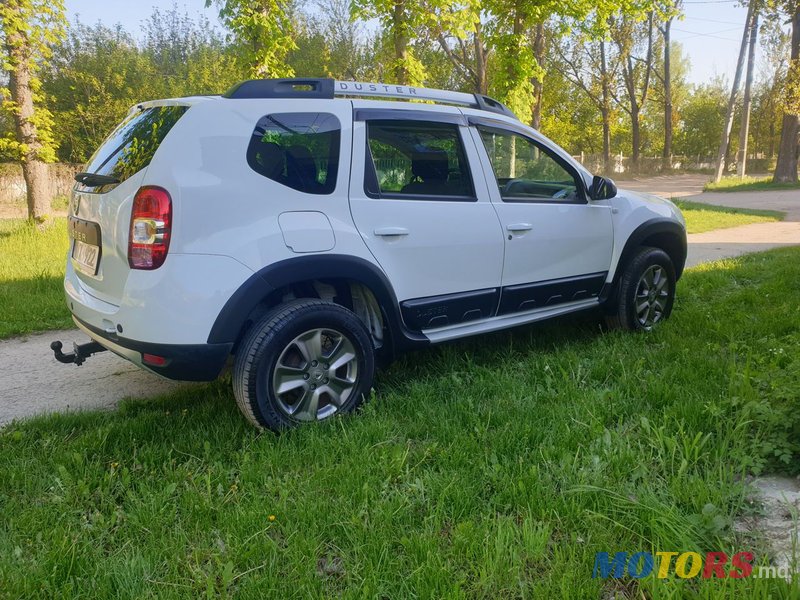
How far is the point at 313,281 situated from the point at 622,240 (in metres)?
2.71

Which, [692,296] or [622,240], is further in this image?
[692,296]

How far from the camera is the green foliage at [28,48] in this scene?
932 cm

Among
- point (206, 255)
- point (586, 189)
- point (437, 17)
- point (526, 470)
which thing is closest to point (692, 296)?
point (586, 189)

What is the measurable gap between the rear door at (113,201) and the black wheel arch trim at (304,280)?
592 millimetres

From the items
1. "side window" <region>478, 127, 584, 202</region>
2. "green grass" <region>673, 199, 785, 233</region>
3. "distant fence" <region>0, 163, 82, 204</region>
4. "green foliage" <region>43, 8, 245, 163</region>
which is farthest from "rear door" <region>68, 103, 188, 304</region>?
"green foliage" <region>43, 8, 245, 163</region>

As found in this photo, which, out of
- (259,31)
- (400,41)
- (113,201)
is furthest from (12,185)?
(113,201)

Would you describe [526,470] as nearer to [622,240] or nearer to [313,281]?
[313,281]

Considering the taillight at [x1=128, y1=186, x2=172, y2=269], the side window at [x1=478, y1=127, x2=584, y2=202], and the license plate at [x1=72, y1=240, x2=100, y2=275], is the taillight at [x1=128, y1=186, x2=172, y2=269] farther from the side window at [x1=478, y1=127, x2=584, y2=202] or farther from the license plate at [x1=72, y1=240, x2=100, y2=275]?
the side window at [x1=478, y1=127, x2=584, y2=202]

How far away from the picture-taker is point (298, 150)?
3363 millimetres

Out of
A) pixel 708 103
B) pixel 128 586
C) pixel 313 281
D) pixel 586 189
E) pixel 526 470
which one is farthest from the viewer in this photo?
pixel 708 103

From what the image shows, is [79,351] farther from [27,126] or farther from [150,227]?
[27,126]

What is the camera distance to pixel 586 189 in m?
4.71

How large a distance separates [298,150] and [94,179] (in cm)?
117

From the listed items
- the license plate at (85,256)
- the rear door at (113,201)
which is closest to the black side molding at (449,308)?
the rear door at (113,201)
